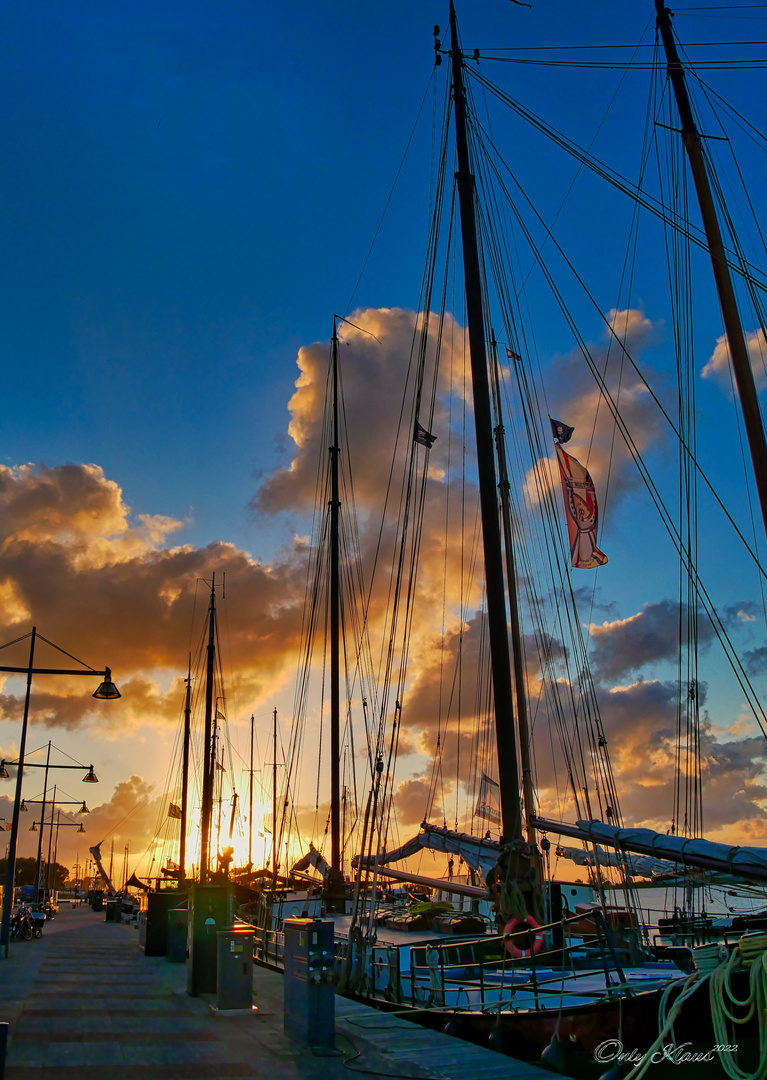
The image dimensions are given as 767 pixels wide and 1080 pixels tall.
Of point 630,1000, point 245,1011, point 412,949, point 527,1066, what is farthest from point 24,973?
point 630,1000

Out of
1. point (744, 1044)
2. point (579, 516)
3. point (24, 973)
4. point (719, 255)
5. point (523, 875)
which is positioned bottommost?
point (24, 973)

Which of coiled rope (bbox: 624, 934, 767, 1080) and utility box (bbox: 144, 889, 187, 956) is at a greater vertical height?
coiled rope (bbox: 624, 934, 767, 1080)

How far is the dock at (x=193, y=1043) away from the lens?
29.0 ft

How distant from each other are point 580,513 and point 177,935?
17.5 meters

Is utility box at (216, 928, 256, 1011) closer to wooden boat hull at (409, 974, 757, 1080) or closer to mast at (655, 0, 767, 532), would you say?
wooden boat hull at (409, 974, 757, 1080)

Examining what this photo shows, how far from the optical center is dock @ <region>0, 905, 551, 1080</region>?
8.84m

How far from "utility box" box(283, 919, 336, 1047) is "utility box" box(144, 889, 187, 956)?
15948 mm

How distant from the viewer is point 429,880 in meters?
31.4

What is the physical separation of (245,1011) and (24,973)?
9.16m

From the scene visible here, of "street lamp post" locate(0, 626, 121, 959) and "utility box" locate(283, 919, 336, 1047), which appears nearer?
"utility box" locate(283, 919, 336, 1047)

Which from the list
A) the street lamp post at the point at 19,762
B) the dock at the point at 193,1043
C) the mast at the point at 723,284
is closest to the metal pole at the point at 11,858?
the street lamp post at the point at 19,762

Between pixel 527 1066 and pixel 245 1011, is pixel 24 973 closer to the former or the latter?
pixel 245 1011

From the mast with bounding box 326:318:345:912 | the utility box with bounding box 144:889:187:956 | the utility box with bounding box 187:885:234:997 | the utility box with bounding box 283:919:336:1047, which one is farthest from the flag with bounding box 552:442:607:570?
the utility box with bounding box 144:889:187:956

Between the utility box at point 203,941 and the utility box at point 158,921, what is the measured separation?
1033 cm
